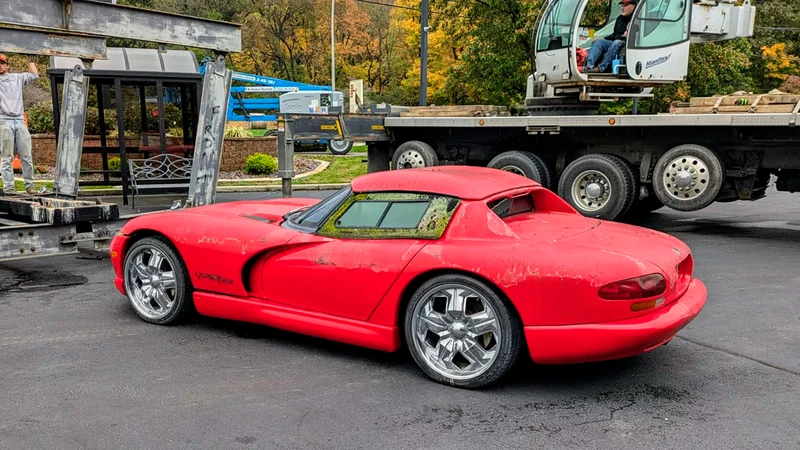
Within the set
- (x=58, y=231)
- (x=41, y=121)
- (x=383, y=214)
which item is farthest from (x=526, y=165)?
(x=41, y=121)

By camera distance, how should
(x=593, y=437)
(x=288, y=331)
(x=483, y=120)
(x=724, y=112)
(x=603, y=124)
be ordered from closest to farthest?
(x=593, y=437) < (x=288, y=331) < (x=724, y=112) < (x=603, y=124) < (x=483, y=120)

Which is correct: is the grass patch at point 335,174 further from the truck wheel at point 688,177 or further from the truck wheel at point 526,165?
the truck wheel at point 688,177

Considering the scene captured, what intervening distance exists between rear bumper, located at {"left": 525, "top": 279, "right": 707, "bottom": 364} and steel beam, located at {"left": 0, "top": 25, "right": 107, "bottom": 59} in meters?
7.16

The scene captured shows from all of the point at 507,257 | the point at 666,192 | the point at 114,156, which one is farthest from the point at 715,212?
the point at 114,156

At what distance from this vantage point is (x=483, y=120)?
10742 millimetres

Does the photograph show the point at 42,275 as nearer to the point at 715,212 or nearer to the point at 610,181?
the point at 610,181

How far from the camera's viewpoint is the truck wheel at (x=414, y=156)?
11.8 meters

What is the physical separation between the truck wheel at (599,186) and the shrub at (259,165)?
965 centimetres

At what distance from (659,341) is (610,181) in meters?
6.23

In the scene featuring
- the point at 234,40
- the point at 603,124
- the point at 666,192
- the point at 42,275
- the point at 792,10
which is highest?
the point at 792,10

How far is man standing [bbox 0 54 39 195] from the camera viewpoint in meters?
9.66

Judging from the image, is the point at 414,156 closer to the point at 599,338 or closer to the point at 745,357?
the point at 745,357

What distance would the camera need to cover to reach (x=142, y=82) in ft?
42.9

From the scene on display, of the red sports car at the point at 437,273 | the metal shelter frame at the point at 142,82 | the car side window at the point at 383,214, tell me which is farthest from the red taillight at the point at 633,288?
the metal shelter frame at the point at 142,82
